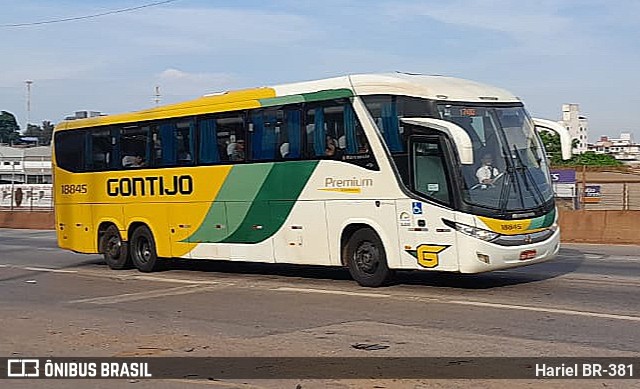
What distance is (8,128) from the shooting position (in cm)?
16988

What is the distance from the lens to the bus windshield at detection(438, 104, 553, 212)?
46.2ft

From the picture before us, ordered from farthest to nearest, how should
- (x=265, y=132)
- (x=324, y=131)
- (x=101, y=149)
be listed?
1. (x=101, y=149)
2. (x=265, y=132)
3. (x=324, y=131)

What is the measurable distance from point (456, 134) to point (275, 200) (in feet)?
13.5

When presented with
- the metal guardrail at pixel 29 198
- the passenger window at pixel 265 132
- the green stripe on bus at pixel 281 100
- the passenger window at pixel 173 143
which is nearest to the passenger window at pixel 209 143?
the passenger window at pixel 173 143

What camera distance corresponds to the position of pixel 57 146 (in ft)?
74.3

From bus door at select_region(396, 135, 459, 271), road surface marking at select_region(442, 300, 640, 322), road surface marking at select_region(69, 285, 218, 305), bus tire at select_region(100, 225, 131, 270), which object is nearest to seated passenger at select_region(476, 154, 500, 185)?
bus door at select_region(396, 135, 459, 271)

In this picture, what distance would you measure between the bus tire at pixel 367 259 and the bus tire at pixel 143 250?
5.68 meters

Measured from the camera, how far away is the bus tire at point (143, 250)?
19.9m

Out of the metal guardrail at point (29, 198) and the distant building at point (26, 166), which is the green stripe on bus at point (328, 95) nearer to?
the metal guardrail at point (29, 198)

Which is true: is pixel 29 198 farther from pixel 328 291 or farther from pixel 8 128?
pixel 8 128

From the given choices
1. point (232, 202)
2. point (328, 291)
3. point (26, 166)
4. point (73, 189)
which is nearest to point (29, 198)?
point (73, 189)

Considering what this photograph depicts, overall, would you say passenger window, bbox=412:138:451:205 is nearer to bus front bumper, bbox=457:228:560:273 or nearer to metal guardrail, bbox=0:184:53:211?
bus front bumper, bbox=457:228:560:273

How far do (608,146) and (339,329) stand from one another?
14851 centimetres

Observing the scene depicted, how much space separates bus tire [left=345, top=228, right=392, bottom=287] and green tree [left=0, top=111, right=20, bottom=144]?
156 metres
